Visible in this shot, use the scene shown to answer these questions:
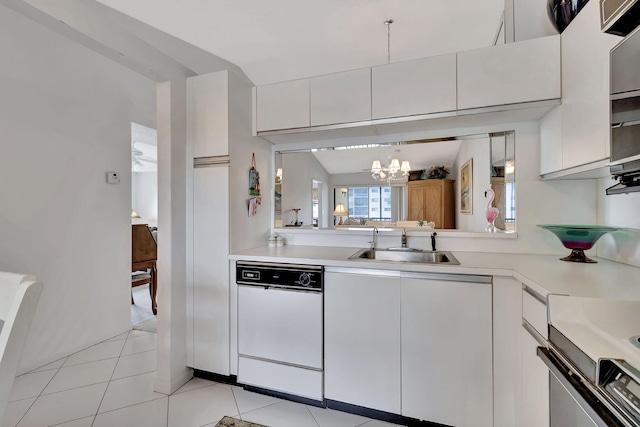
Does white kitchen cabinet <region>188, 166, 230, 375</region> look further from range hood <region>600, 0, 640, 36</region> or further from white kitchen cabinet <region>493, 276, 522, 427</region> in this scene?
range hood <region>600, 0, 640, 36</region>

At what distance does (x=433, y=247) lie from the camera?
204cm

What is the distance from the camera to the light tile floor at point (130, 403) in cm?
162

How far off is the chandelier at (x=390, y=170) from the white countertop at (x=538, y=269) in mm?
765

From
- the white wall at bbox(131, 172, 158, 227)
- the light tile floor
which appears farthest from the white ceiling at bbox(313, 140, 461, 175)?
the white wall at bbox(131, 172, 158, 227)

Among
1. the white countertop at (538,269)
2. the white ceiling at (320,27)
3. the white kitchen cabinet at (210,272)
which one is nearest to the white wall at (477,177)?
the white countertop at (538,269)

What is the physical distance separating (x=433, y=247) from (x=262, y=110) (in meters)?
1.70

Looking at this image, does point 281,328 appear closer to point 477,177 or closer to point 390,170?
point 390,170

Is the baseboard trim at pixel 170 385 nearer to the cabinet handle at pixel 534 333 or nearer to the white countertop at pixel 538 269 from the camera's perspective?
the white countertop at pixel 538 269

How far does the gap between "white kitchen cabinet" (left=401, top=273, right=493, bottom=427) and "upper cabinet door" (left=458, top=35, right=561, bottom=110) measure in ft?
3.57

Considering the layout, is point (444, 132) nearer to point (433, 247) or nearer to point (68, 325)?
point (433, 247)

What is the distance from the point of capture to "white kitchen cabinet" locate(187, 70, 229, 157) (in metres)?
1.96

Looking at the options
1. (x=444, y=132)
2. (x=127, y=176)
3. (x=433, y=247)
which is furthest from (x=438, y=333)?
(x=127, y=176)

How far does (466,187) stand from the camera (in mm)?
2156

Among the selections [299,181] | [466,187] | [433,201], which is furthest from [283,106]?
[466,187]
